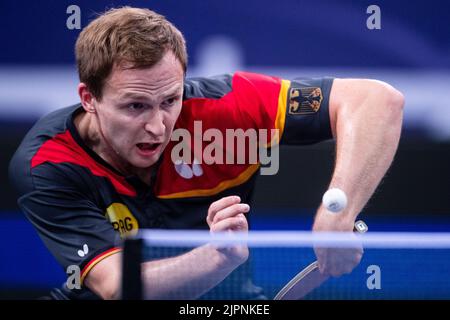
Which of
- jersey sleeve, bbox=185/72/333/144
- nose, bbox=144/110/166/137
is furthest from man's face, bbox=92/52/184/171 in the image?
jersey sleeve, bbox=185/72/333/144

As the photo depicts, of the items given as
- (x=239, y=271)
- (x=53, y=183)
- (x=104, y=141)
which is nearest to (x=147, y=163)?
(x=104, y=141)

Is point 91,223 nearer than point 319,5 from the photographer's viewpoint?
Yes

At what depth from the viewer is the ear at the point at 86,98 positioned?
2713mm

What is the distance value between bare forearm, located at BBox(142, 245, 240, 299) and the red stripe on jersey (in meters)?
0.74

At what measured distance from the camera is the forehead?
259cm

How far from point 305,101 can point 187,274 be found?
3.14 feet

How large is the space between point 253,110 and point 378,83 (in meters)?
0.47

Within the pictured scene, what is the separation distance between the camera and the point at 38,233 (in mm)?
2770

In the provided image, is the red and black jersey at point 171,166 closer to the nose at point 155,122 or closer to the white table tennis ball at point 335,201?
the nose at point 155,122

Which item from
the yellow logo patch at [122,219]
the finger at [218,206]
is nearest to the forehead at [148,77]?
the yellow logo patch at [122,219]

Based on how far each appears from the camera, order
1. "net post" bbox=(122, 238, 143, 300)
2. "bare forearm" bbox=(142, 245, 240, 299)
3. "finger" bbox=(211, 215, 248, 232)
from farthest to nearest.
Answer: "finger" bbox=(211, 215, 248, 232), "bare forearm" bbox=(142, 245, 240, 299), "net post" bbox=(122, 238, 143, 300)

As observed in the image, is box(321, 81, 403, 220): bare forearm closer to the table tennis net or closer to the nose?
the table tennis net

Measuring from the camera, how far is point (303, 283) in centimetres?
222

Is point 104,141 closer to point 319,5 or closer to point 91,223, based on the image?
point 91,223
